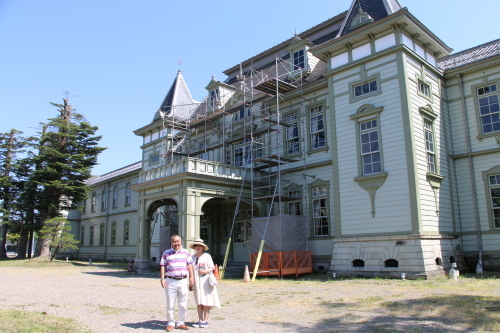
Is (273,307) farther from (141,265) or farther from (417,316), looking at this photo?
(141,265)

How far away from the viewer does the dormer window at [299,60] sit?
22.3 m

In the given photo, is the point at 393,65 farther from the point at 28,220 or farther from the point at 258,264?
the point at 28,220

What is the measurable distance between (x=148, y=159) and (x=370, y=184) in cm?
1915

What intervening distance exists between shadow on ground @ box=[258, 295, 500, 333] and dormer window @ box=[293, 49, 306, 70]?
15105 millimetres

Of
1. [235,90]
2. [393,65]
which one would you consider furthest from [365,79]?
[235,90]

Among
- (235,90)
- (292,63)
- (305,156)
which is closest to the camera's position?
(305,156)

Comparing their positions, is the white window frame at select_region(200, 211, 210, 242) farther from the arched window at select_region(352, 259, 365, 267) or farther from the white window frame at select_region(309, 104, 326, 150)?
the arched window at select_region(352, 259, 365, 267)

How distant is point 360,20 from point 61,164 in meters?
25.4

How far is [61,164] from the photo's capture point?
108 ft

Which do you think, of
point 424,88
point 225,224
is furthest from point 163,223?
point 424,88

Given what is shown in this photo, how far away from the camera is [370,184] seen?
52.3 feet

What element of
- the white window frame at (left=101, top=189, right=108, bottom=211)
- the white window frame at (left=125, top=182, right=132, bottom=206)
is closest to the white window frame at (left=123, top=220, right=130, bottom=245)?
the white window frame at (left=125, top=182, right=132, bottom=206)

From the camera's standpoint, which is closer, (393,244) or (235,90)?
(393,244)

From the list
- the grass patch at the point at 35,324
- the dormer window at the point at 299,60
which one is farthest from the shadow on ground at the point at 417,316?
the dormer window at the point at 299,60
